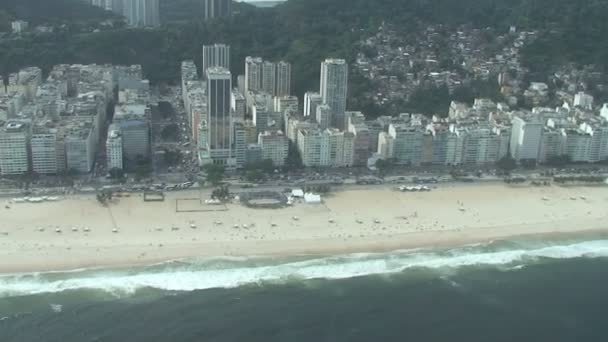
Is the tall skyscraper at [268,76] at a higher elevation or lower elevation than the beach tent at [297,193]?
higher

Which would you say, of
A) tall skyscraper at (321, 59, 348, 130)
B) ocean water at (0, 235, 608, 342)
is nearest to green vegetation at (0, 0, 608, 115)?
tall skyscraper at (321, 59, 348, 130)

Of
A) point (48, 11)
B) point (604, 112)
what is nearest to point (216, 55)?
point (48, 11)

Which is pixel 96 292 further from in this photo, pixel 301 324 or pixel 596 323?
pixel 596 323

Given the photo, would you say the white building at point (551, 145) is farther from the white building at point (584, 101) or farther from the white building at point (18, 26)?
the white building at point (18, 26)

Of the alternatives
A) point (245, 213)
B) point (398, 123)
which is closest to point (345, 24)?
point (398, 123)

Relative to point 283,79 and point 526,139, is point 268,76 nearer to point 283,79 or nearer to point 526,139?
point 283,79

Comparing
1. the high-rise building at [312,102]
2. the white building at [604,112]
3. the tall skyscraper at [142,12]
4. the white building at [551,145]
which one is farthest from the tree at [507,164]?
the tall skyscraper at [142,12]

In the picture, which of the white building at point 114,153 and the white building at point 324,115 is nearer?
the white building at point 114,153
